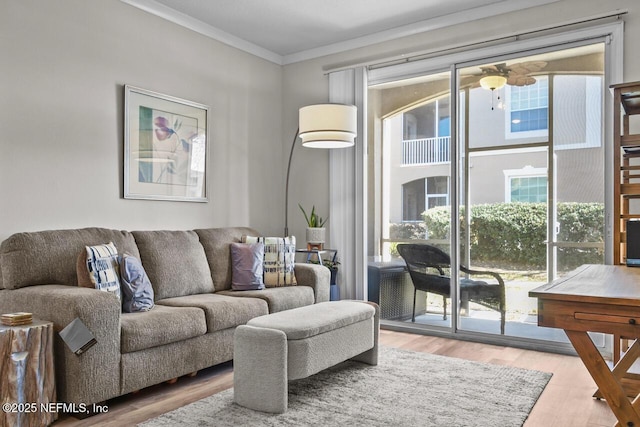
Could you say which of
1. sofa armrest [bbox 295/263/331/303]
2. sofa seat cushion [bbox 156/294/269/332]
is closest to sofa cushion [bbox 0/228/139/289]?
sofa seat cushion [bbox 156/294/269/332]

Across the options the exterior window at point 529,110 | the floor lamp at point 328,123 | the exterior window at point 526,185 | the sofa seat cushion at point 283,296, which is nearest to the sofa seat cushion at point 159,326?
the sofa seat cushion at point 283,296

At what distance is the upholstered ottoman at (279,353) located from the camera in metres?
2.54

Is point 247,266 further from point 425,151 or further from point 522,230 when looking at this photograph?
point 522,230

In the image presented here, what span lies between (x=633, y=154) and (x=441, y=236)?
1.67 m

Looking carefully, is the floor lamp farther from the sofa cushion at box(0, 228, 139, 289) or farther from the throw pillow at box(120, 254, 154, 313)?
the sofa cushion at box(0, 228, 139, 289)

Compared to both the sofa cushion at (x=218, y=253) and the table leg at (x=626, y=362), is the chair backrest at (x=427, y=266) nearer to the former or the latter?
the sofa cushion at (x=218, y=253)

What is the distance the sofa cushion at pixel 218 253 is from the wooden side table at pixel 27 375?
5.29 feet

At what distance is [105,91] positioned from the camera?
362 centimetres

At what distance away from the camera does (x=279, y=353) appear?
8.29 feet

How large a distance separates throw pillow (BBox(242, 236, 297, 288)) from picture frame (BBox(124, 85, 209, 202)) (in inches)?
30.1

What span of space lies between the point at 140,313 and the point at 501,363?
243cm

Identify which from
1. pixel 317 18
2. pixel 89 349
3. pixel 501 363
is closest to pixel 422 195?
pixel 501 363

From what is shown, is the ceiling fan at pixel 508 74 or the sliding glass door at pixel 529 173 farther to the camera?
the ceiling fan at pixel 508 74

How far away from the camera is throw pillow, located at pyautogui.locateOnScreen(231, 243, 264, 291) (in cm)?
394
